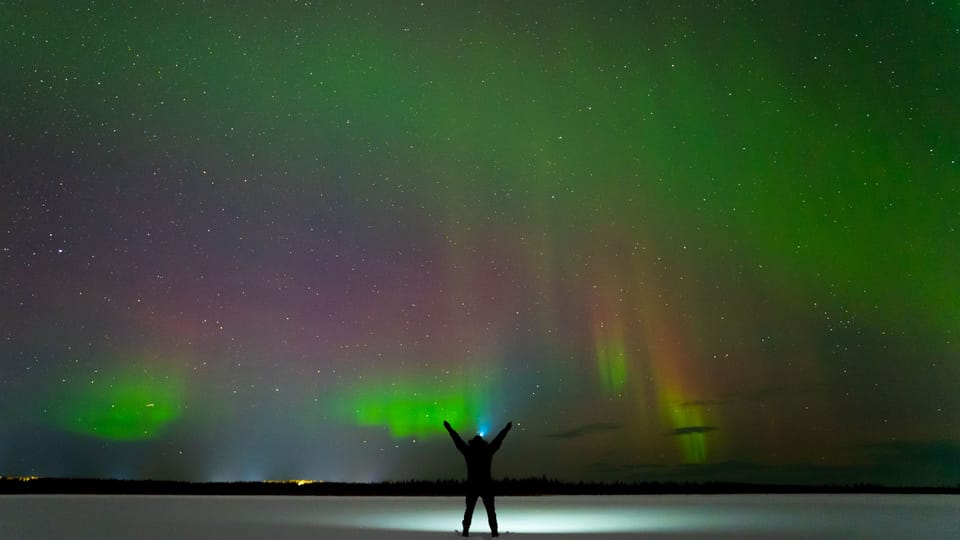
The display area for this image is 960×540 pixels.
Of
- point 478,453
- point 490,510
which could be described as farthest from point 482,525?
point 478,453

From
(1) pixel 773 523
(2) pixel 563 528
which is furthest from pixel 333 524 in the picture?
(1) pixel 773 523

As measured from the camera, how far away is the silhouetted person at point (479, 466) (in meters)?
14.5

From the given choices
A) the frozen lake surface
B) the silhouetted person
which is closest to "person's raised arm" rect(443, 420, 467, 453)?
the silhouetted person

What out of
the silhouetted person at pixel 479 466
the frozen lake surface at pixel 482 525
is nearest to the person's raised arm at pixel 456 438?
the silhouetted person at pixel 479 466

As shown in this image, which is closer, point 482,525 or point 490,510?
point 490,510

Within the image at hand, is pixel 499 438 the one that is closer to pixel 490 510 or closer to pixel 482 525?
pixel 490 510

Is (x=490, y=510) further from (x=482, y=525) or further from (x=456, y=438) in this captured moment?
(x=482, y=525)

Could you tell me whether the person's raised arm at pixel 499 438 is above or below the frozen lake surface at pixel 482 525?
above

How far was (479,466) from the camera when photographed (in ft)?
48.2

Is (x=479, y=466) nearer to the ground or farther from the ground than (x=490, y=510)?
farther from the ground

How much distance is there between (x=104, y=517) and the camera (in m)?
20.8

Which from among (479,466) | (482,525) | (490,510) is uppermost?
(479,466)

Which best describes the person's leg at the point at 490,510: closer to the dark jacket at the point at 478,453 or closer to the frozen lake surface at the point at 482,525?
the dark jacket at the point at 478,453

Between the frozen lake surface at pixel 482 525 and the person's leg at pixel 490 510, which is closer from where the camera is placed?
the person's leg at pixel 490 510
